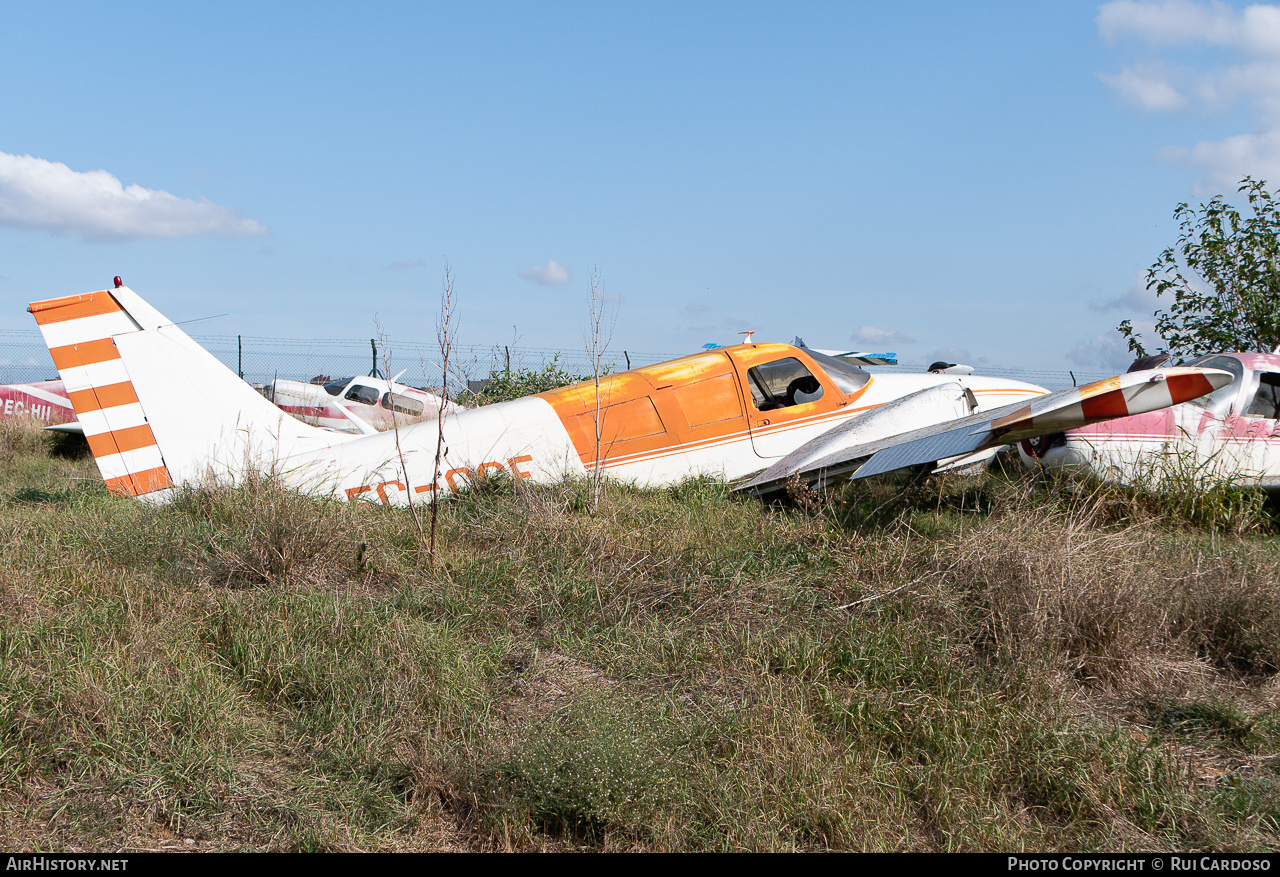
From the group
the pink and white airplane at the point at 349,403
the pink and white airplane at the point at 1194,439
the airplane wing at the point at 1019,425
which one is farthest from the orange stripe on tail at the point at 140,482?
the pink and white airplane at the point at 349,403

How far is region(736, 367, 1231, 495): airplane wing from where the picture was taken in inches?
247

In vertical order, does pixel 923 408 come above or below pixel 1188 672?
above

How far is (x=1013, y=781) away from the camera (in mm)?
3209

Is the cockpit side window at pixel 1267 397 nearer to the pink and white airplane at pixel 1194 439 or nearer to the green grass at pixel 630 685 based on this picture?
the pink and white airplane at pixel 1194 439

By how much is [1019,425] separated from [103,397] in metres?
7.86

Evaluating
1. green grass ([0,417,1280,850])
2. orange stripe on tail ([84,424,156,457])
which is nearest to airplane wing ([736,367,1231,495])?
green grass ([0,417,1280,850])

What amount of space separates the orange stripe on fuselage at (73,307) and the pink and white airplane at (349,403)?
854 cm

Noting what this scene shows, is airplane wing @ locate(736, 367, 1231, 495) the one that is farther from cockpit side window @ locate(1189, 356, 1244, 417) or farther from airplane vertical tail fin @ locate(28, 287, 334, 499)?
airplane vertical tail fin @ locate(28, 287, 334, 499)

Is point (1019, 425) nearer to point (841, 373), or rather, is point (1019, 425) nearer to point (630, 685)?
point (841, 373)

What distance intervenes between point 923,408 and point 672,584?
4.15 metres

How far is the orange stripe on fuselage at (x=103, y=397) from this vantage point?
23.3ft

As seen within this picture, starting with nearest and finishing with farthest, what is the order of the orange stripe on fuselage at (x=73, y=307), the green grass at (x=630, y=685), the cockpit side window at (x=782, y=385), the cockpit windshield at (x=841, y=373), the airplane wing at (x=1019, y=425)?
the green grass at (x=630, y=685) < the airplane wing at (x=1019, y=425) < the orange stripe on fuselage at (x=73, y=307) < the cockpit side window at (x=782, y=385) < the cockpit windshield at (x=841, y=373)
